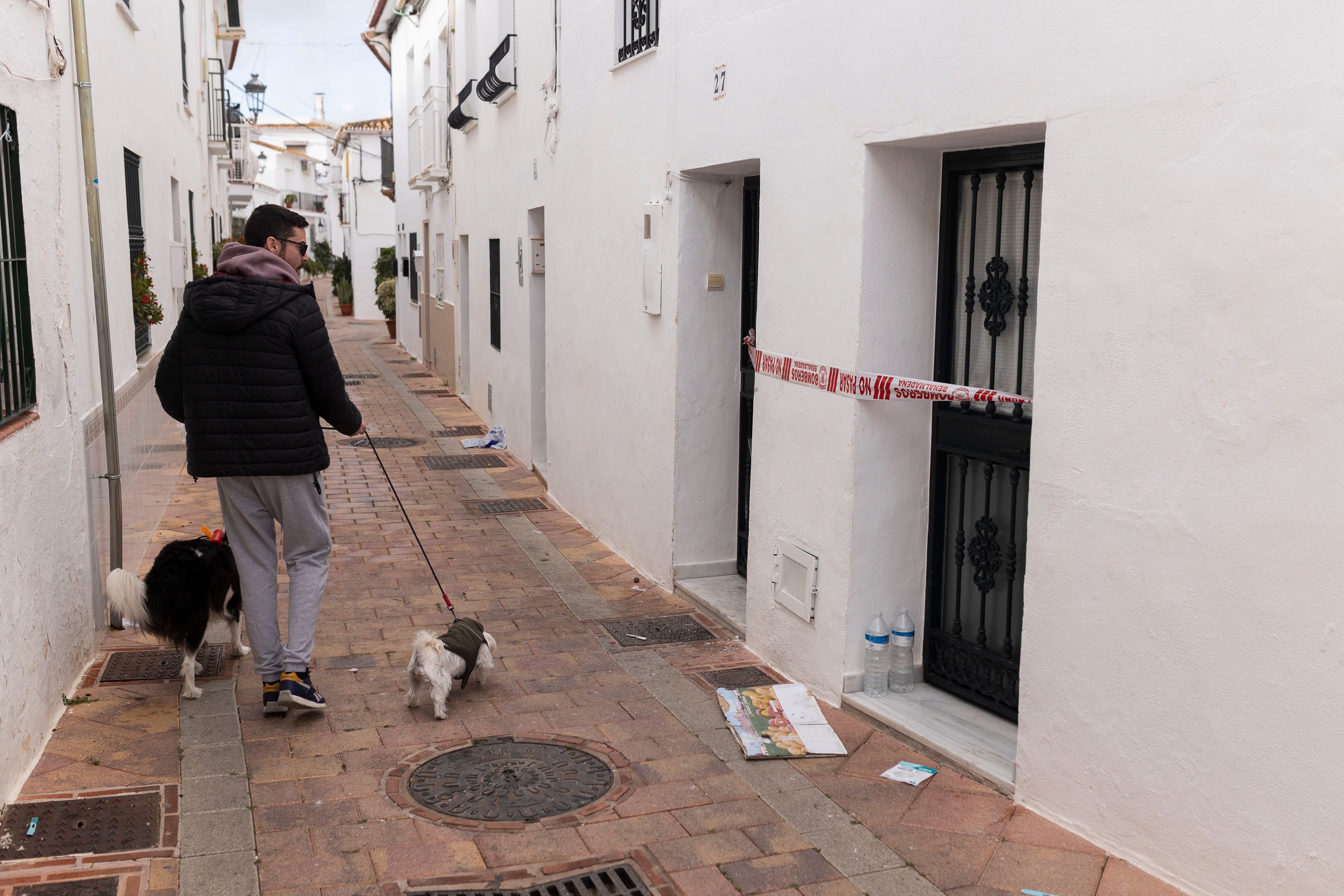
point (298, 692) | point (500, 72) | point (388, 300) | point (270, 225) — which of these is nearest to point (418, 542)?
point (298, 692)

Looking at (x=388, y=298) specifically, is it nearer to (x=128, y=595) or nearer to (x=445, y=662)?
(x=128, y=595)

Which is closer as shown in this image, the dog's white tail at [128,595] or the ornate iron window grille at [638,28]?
the dog's white tail at [128,595]

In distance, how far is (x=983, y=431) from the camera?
4.84 meters

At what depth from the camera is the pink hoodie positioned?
498 cm

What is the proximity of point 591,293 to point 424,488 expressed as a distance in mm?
2835

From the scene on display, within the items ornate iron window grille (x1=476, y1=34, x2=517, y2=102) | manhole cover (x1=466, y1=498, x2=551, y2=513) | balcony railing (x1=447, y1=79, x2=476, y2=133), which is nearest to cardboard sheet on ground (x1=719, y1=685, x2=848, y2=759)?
manhole cover (x1=466, y1=498, x2=551, y2=513)

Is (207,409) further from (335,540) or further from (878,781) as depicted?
(335,540)

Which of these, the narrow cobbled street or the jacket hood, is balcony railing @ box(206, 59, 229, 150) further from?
the jacket hood

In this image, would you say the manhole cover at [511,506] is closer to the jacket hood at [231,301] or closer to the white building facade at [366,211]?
the jacket hood at [231,301]

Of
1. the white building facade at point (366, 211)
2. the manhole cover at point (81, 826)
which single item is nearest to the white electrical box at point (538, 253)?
the manhole cover at point (81, 826)

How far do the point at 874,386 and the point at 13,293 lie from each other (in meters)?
3.51

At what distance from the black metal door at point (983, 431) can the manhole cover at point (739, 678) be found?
0.84m

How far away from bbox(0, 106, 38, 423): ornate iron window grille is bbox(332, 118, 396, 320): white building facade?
32.2 metres

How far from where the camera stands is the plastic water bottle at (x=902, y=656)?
5203 millimetres
